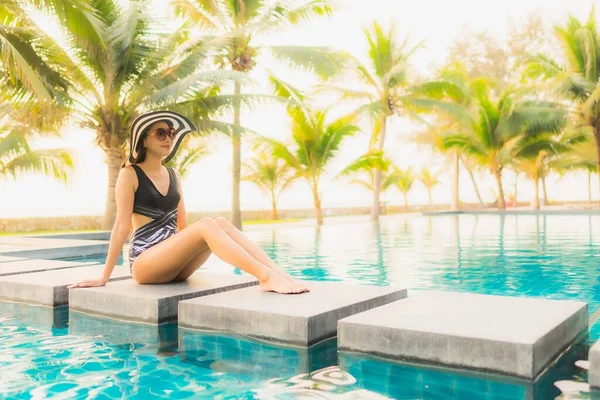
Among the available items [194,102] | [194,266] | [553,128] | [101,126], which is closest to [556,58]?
[553,128]

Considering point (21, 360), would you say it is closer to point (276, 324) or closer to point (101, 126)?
point (276, 324)

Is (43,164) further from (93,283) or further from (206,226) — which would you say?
(206,226)

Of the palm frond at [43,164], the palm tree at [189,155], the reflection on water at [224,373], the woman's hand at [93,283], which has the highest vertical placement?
the palm tree at [189,155]

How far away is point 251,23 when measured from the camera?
1495 cm

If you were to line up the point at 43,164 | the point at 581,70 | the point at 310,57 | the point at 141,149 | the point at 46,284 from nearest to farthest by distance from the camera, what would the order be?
the point at 141,149
the point at 46,284
the point at 310,57
the point at 43,164
the point at 581,70

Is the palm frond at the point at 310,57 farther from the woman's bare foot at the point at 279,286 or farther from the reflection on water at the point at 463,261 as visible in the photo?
the woman's bare foot at the point at 279,286

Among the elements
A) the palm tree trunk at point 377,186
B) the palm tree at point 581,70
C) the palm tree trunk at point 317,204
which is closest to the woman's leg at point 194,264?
the palm tree trunk at point 317,204

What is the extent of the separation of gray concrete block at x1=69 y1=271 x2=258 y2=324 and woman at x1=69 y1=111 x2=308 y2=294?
11 centimetres

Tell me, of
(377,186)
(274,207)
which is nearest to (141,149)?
(377,186)

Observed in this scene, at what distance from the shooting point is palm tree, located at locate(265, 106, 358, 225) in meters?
18.1

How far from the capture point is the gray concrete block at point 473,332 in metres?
2.46

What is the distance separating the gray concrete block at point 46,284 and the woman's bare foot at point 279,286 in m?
1.63

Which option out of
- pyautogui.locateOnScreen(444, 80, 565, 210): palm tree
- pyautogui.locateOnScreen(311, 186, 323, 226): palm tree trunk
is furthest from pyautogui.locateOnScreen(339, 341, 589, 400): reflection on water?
pyautogui.locateOnScreen(444, 80, 565, 210): palm tree

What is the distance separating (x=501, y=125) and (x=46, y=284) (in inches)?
849
